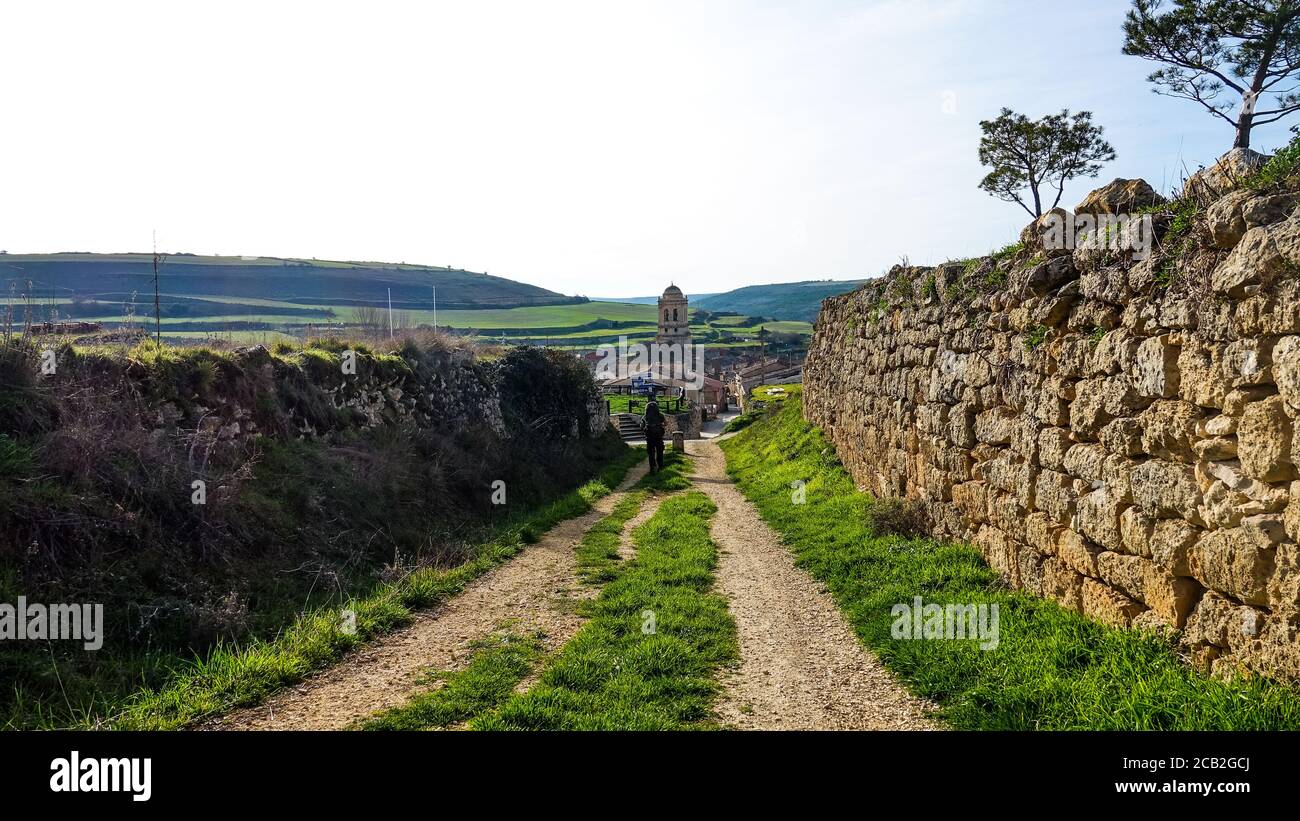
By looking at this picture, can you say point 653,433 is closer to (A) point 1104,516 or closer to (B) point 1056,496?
(B) point 1056,496

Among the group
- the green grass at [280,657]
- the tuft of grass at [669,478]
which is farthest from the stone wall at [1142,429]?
the tuft of grass at [669,478]

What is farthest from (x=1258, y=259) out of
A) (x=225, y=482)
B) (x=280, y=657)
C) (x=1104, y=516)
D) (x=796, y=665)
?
(x=225, y=482)

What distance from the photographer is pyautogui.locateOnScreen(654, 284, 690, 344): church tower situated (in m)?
66.4

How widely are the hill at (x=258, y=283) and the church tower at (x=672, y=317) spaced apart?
29.8 meters

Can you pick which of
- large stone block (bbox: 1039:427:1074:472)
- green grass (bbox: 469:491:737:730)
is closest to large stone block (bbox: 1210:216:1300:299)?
large stone block (bbox: 1039:427:1074:472)

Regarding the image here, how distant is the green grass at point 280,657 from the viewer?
16.4 ft

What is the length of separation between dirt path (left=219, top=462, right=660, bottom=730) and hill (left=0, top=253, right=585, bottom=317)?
175ft

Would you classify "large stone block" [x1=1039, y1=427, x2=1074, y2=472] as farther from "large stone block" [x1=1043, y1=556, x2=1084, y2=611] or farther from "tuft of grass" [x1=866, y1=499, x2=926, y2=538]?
"tuft of grass" [x1=866, y1=499, x2=926, y2=538]

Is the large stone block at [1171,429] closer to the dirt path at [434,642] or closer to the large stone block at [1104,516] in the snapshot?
the large stone block at [1104,516]

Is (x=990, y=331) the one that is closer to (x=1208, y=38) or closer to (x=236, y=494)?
(x=236, y=494)

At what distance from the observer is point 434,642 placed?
6.62m
